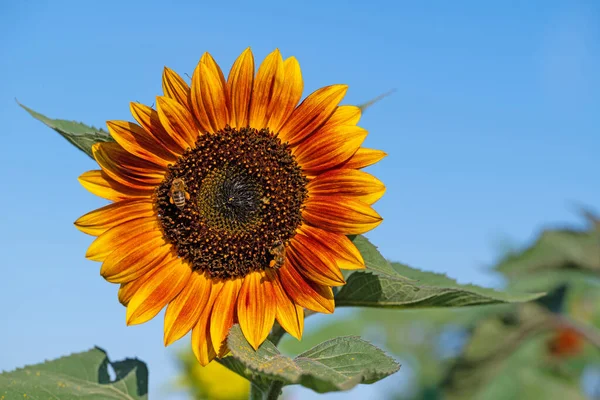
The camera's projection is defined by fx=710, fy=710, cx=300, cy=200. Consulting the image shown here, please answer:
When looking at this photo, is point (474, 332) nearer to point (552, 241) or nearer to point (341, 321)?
point (552, 241)

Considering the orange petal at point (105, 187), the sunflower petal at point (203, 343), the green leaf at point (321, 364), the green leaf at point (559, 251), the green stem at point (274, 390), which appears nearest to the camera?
the green leaf at point (321, 364)

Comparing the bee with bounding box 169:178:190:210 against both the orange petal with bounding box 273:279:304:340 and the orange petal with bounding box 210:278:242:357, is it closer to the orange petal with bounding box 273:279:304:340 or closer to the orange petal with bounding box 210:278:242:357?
the orange petal with bounding box 210:278:242:357

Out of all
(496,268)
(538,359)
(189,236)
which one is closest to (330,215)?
(189,236)

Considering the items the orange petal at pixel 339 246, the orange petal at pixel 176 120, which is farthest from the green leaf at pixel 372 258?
the orange petal at pixel 176 120

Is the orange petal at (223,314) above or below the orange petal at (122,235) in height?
below

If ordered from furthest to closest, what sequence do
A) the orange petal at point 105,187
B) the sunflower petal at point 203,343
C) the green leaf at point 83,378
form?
the green leaf at point 83,378 < the orange petal at point 105,187 < the sunflower petal at point 203,343

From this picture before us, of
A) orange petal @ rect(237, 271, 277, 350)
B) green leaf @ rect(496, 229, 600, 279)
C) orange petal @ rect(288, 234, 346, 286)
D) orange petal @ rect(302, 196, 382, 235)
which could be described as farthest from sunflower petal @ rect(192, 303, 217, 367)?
green leaf @ rect(496, 229, 600, 279)

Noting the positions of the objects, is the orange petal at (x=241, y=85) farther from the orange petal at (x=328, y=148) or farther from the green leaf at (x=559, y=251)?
the green leaf at (x=559, y=251)
